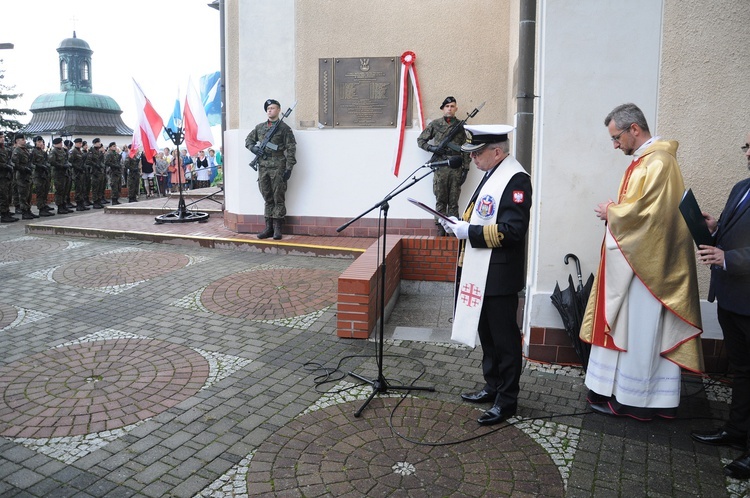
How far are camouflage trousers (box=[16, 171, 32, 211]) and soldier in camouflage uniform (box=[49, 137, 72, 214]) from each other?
997mm

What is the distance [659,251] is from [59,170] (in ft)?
52.4

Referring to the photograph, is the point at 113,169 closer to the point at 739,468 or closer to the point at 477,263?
the point at 477,263

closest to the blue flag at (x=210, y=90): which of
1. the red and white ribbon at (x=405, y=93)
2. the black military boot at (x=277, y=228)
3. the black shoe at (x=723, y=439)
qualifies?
the black military boot at (x=277, y=228)

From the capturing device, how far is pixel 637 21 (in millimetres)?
4500

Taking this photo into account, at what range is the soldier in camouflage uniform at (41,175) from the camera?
50.9 feet

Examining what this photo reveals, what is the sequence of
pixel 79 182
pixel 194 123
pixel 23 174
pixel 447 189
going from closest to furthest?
pixel 447 189
pixel 194 123
pixel 23 174
pixel 79 182

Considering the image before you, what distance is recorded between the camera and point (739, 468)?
333 centimetres

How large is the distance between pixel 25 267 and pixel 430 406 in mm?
6928

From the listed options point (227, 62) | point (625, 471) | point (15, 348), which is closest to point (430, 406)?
point (625, 471)

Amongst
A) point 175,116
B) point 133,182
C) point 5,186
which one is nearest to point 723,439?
point 175,116

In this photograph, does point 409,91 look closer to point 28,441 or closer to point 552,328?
point 552,328

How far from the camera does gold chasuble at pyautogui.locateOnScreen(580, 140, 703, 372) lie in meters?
3.72

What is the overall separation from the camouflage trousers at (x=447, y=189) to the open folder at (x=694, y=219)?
6.12 metres

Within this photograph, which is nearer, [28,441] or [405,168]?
[28,441]
